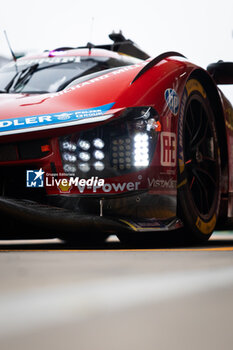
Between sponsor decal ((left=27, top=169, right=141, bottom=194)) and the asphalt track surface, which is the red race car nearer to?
sponsor decal ((left=27, top=169, right=141, bottom=194))

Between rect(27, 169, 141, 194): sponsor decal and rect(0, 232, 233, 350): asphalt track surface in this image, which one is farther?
rect(27, 169, 141, 194): sponsor decal

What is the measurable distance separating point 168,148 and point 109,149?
1.33 feet

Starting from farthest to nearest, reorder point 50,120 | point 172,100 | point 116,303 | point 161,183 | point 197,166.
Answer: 1. point 197,166
2. point 172,100
3. point 161,183
4. point 50,120
5. point 116,303

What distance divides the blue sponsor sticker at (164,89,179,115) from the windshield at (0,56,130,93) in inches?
33.7

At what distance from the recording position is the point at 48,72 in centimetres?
486

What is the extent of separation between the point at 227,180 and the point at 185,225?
93 centimetres

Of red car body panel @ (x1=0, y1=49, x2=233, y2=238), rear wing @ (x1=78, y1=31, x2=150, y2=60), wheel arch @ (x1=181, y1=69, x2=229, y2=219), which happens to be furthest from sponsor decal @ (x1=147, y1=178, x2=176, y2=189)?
rear wing @ (x1=78, y1=31, x2=150, y2=60)

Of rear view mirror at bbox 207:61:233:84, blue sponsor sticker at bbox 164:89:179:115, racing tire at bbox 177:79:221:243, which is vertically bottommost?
racing tire at bbox 177:79:221:243

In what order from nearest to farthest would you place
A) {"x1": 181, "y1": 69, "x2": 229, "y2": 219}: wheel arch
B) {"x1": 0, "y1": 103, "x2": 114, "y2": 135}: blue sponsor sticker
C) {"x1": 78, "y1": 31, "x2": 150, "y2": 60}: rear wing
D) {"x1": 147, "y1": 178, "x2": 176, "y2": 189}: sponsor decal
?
{"x1": 0, "y1": 103, "x2": 114, "y2": 135}: blue sponsor sticker
{"x1": 147, "y1": 178, "x2": 176, "y2": 189}: sponsor decal
{"x1": 181, "y1": 69, "x2": 229, "y2": 219}: wheel arch
{"x1": 78, "y1": 31, "x2": 150, "y2": 60}: rear wing

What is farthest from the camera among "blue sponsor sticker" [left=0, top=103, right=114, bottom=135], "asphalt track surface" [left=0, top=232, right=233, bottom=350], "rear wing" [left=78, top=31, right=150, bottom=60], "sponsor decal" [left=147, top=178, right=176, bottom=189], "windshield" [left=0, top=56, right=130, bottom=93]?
"rear wing" [left=78, top=31, right=150, bottom=60]

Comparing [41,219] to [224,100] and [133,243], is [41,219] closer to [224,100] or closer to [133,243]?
[133,243]

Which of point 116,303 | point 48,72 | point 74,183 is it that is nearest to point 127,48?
point 48,72

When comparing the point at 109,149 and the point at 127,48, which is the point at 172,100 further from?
the point at 127,48

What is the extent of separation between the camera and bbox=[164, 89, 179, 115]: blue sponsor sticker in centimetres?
405
